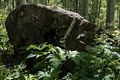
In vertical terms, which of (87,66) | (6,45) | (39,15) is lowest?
(6,45)

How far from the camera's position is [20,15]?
22.2ft

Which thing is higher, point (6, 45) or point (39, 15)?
point (39, 15)

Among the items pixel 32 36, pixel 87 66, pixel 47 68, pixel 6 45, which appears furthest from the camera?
pixel 6 45

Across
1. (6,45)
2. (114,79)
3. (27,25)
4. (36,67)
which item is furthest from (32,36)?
(114,79)

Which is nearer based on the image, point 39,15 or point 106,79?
point 106,79

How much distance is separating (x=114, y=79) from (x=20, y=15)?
3614 millimetres

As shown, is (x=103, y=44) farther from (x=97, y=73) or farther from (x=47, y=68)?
(x=47, y=68)

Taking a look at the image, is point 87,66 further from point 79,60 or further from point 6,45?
point 6,45

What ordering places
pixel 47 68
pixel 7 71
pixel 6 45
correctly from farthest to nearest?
pixel 6 45
pixel 7 71
pixel 47 68

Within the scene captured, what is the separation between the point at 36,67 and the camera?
4.49 m

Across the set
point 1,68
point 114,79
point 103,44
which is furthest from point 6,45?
point 114,79

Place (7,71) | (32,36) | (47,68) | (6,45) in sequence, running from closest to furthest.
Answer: (47,68) < (7,71) < (32,36) < (6,45)

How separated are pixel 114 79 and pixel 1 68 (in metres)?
2.26

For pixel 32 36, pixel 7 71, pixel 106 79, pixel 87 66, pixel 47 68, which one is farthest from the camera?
pixel 32 36
